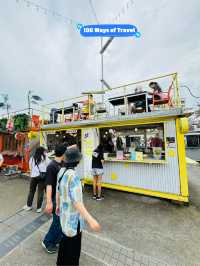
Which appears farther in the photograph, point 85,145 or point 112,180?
point 85,145

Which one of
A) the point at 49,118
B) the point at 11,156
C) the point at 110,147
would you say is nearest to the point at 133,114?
the point at 110,147

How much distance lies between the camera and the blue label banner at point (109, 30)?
429 centimetres

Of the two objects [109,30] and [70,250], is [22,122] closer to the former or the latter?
[109,30]

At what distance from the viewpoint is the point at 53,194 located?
8.03 ft

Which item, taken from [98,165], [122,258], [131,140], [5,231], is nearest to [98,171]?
[98,165]

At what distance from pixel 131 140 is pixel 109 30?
3836mm

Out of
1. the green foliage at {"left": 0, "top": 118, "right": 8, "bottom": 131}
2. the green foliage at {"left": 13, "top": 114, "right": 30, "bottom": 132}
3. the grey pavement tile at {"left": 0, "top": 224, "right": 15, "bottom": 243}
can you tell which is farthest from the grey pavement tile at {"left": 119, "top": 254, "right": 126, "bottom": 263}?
the green foliage at {"left": 0, "top": 118, "right": 8, "bottom": 131}

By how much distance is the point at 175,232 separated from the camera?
10.3ft

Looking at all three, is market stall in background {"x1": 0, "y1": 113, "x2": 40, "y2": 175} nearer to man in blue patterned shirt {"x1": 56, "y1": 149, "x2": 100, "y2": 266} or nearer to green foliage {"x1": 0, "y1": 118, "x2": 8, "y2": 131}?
green foliage {"x1": 0, "y1": 118, "x2": 8, "y2": 131}

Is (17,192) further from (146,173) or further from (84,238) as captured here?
(146,173)

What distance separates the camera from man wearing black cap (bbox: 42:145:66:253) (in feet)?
6.98

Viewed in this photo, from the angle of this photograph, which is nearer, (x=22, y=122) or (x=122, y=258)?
(x=122, y=258)

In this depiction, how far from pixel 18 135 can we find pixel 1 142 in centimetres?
213

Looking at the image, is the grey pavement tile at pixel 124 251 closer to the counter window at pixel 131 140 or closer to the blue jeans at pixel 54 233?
the blue jeans at pixel 54 233
